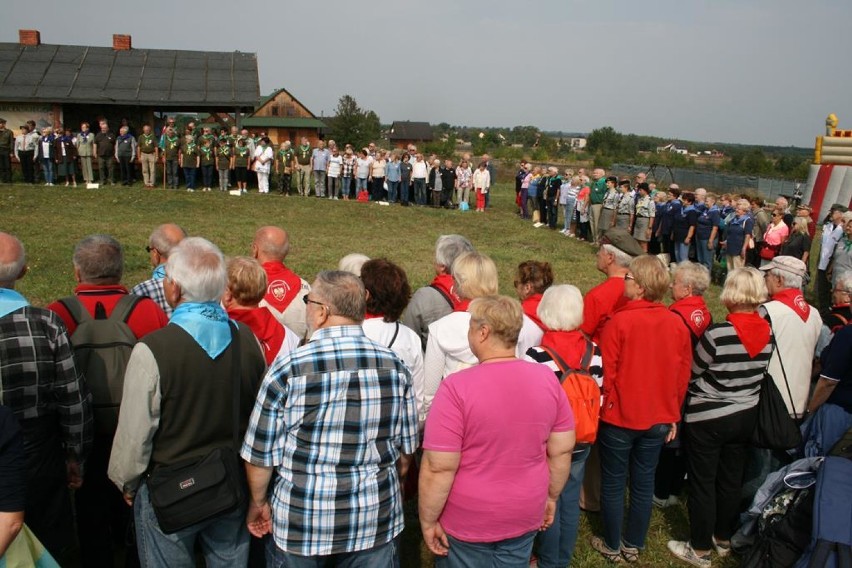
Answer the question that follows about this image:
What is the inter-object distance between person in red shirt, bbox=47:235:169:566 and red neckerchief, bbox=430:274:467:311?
174 cm

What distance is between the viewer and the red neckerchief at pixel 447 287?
4.25 metres

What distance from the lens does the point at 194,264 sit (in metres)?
2.79

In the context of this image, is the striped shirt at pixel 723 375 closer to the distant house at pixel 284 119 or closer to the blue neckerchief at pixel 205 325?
the blue neckerchief at pixel 205 325

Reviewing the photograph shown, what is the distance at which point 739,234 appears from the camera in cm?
1180

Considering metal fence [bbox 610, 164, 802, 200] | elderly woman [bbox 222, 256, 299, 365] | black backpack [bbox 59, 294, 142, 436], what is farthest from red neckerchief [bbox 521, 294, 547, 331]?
metal fence [bbox 610, 164, 802, 200]

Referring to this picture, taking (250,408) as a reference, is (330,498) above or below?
below

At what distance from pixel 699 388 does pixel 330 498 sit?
101 inches

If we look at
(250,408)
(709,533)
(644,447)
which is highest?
(250,408)

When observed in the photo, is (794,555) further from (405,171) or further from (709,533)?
(405,171)

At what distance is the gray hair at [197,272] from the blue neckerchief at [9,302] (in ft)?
2.15

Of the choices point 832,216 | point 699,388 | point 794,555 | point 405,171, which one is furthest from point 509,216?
point 794,555

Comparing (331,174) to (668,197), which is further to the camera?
(331,174)

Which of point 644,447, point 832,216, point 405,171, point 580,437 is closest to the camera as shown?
point 580,437

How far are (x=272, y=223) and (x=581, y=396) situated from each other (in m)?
12.7
